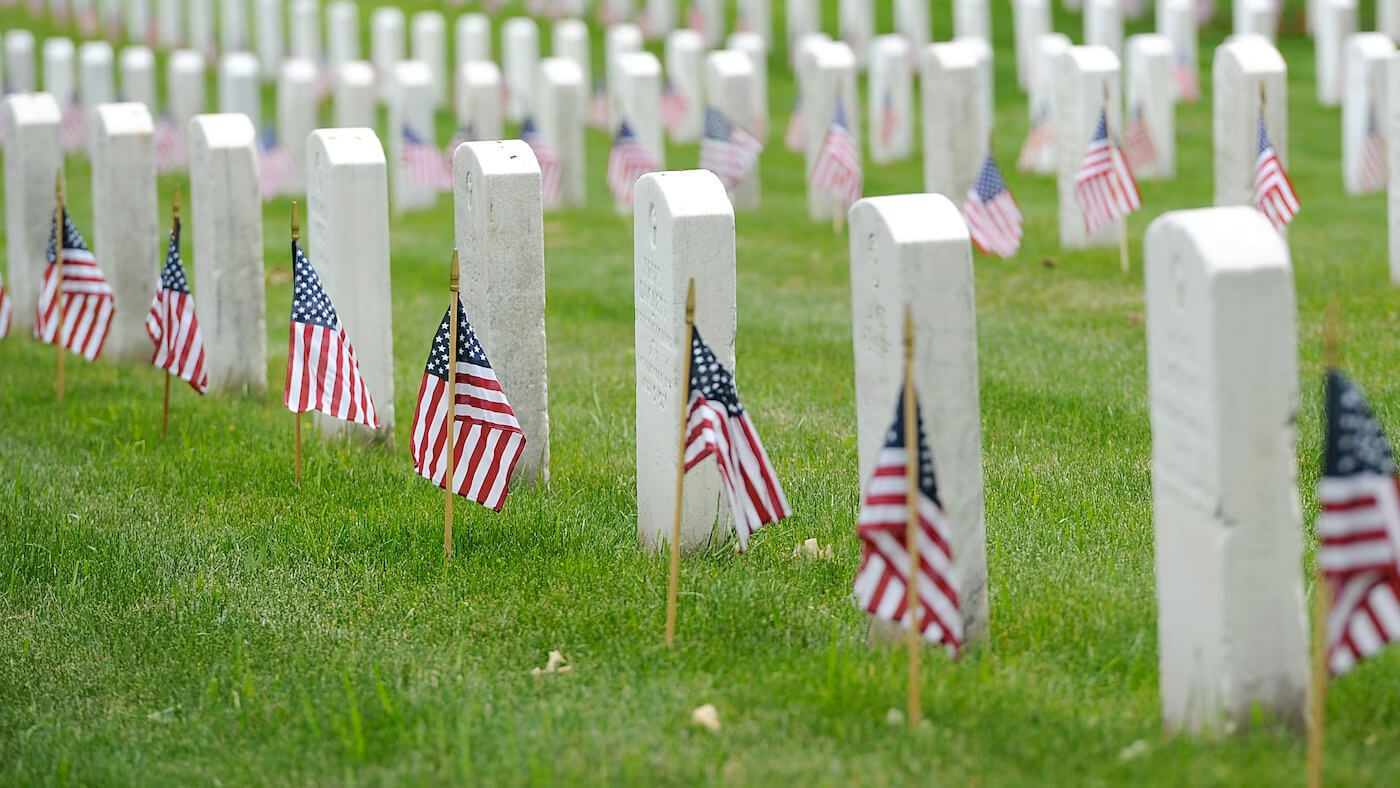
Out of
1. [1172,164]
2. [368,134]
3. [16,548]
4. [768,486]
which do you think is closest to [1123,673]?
[768,486]

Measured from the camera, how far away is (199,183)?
10305mm

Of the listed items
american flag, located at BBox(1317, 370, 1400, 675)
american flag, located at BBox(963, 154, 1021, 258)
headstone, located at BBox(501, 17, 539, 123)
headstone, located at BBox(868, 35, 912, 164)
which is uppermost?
headstone, located at BBox(501, 17, 539, 123)

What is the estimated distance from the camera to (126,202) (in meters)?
11.3

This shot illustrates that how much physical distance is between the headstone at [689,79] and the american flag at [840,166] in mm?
7295

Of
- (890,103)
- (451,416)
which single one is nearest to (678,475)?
(451,416)

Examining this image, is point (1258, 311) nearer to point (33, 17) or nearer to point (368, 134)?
point (368, 134)

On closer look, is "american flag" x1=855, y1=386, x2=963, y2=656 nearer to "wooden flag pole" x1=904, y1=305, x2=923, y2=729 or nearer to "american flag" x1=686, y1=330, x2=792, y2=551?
"wooden flag pole" x1=904, y1=305, x2=923, y2=729

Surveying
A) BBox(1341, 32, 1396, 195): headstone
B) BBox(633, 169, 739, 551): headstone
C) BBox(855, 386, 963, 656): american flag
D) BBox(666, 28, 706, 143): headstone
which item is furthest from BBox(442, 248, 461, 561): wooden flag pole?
BBox(666, 28, 706, 143): headstone

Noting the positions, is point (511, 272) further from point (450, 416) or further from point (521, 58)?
point (521, 58)

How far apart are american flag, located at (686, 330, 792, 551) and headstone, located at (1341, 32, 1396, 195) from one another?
418 inches

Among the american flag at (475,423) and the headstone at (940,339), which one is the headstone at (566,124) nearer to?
the american flag at (475,423)

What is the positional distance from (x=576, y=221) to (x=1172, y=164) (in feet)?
19.4

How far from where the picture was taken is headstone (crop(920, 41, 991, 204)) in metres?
14.1

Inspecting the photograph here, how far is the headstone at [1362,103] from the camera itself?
50.2ft
